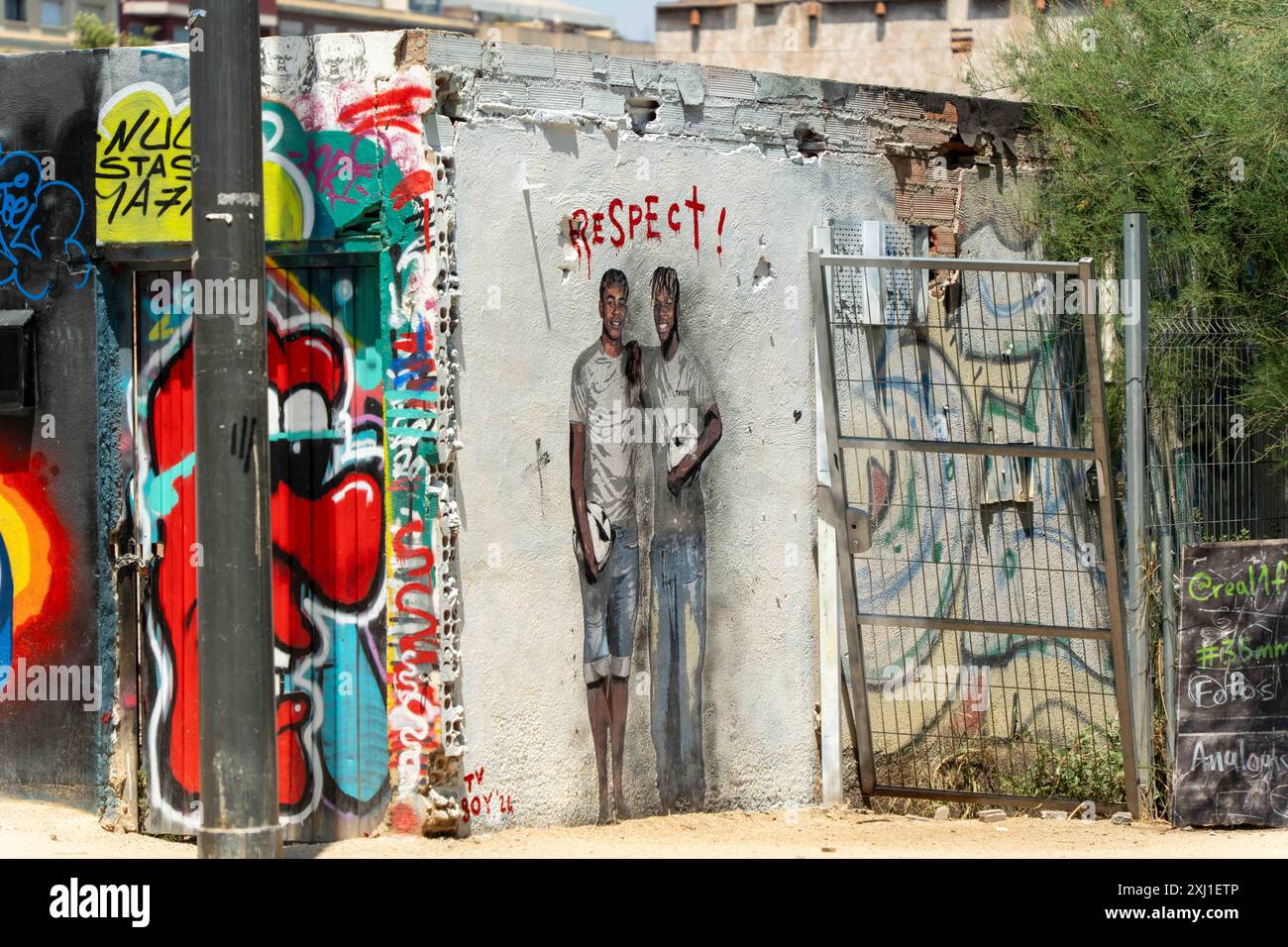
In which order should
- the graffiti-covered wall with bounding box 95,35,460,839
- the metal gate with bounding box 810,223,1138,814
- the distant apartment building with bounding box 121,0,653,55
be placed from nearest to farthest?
1. the graffiti-covered wall with bounding box 95,35,460,839
2. the metal gate with bounding box 810,223,1138,814
3. the distant apartment building with bounding box 121,0,653,55

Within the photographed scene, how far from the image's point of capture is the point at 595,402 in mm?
7043

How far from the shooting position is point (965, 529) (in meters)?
8.06

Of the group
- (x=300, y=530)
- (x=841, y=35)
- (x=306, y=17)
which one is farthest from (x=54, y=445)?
(x=306, y=17)

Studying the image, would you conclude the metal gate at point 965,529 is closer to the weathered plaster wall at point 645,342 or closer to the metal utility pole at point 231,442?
the weathered plaster wall at point 645,342

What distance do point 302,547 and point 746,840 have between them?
2.32 metres

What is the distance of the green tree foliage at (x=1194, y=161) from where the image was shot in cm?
782

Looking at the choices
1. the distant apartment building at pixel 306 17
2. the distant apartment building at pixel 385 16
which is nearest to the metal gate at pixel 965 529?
the distant apartment building at pixel 385 16

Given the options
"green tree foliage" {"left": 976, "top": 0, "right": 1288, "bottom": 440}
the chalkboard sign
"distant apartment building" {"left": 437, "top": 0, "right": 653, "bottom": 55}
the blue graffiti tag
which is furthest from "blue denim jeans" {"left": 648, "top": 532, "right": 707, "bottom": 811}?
"distant apartment building" {"left": 437, "top": 0, "right": 653, "bottom": 55}

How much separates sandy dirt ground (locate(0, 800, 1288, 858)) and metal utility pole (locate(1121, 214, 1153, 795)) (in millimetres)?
470

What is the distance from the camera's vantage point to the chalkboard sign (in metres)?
7.26

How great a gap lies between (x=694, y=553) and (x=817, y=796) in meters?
1.34

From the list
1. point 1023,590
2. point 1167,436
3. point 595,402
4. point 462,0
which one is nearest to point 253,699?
point 595,402

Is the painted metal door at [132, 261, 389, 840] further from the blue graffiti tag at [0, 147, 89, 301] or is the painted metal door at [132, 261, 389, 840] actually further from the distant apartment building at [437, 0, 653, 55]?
the distant apartment building at [437, 0, 653, 55]

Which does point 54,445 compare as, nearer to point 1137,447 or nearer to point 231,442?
point 231,442
